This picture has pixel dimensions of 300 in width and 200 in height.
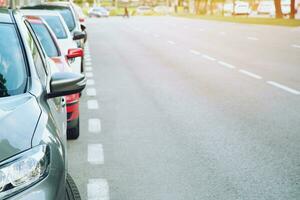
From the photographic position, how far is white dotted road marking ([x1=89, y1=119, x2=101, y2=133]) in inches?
294

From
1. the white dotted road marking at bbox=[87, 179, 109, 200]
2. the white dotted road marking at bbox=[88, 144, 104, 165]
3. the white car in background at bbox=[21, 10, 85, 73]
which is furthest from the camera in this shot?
the white car in background at bbox=[21, 10, 85, 73]

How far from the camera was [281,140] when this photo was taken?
6793 mm

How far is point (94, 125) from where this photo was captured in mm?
7797

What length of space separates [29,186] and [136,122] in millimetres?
5178

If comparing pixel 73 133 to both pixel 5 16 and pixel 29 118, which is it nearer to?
pixel 5 16

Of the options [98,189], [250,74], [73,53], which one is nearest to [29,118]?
[98,189]

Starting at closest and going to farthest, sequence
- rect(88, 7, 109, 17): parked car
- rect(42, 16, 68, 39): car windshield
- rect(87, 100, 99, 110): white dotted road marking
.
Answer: rect(87, 100, 99, 110): white dotted road marking < rect(42, 16, 68, 39): car windshield < rect(88, 7, 109, 17): parked car

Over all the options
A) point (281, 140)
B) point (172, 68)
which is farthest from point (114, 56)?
point (281, 140)

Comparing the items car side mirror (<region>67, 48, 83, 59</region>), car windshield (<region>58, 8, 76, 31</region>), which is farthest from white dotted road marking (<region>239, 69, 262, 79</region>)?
car side mirror (<region>67, 48, 83, 59</region>)

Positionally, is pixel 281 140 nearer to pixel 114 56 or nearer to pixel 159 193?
pixel 159 193

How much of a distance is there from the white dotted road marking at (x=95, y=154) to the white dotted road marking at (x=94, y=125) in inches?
32.5

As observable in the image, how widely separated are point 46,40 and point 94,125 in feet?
4.13

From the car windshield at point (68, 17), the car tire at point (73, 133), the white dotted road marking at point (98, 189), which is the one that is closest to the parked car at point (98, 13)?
the car windshield at point (68, 17)

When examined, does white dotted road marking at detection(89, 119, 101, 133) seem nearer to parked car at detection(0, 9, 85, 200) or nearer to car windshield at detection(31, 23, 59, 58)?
car windshield at detection(31, 23, 59, 58)
